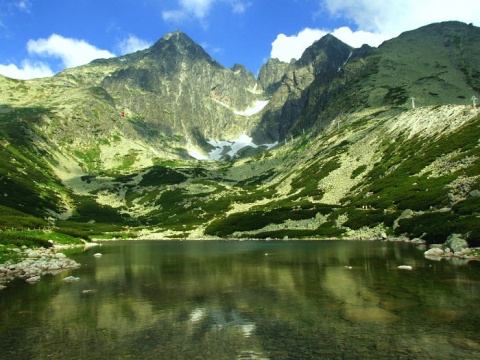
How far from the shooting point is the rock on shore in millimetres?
41369

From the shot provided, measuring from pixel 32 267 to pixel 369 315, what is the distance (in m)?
39.3

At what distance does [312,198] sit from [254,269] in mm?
95849

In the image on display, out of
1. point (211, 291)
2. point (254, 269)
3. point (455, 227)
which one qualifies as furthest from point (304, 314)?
point (455, 227)

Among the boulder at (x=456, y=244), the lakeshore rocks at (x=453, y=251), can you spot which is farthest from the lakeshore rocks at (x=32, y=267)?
the boulder at (x=456, y=244)

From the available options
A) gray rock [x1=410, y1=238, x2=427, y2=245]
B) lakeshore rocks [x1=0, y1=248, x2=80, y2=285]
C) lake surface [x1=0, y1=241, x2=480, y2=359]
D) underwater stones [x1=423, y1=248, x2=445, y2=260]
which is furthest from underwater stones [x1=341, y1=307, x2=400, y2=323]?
gray rock [x1=410, y1=238, x2=427, y2=245]

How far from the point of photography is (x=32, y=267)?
44.8 meters

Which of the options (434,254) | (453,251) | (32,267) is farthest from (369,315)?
(32,267)

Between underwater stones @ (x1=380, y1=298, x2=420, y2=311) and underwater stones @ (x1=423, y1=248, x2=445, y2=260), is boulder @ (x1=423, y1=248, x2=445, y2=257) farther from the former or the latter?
underwater stones @ (x1=380, y1=298, x2=420, y2=311)

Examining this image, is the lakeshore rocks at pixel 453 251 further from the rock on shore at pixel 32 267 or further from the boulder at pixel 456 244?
the rock on shore at pixel 32 267

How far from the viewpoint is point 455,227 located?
57688 mm

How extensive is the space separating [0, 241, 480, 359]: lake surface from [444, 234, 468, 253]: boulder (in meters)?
8.71

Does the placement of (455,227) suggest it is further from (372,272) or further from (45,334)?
(45,334)

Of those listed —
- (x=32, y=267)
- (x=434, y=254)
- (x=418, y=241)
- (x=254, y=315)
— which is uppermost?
(x=32, y=267)

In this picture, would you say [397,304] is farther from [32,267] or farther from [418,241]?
[418,241]
